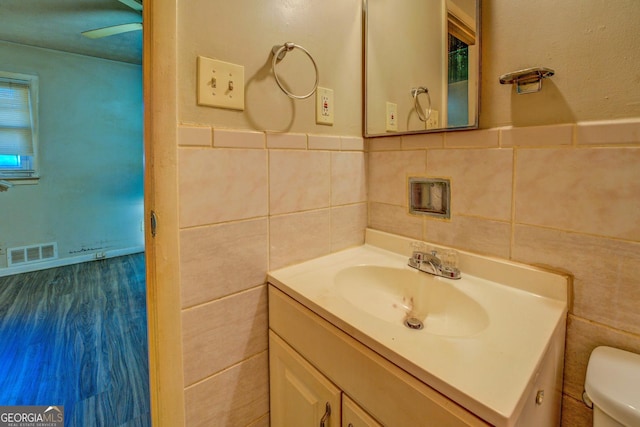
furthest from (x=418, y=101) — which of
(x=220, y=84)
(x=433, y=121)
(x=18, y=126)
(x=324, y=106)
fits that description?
(x=18, y=126)

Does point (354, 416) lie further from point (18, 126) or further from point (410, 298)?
point (18, 126)

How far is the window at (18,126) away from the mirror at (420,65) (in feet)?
12.1

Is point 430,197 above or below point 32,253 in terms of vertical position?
above

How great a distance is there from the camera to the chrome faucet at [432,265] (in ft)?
2.61

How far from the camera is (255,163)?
767 millimetres

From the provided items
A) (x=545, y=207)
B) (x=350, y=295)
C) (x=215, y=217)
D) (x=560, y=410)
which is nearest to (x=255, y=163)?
(x=215, y=217)

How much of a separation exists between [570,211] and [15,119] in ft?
14.3

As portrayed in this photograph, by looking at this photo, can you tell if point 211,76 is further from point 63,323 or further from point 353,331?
point 63,323

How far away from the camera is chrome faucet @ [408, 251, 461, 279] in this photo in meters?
0.80

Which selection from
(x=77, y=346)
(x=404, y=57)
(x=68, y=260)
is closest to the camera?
(x=404, y=57)

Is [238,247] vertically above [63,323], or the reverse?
[238,247]

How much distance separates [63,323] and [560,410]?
108 inches

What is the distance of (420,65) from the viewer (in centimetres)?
91

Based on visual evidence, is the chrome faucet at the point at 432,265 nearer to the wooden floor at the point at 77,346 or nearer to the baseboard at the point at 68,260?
the wooden floor at the point at 77,346
